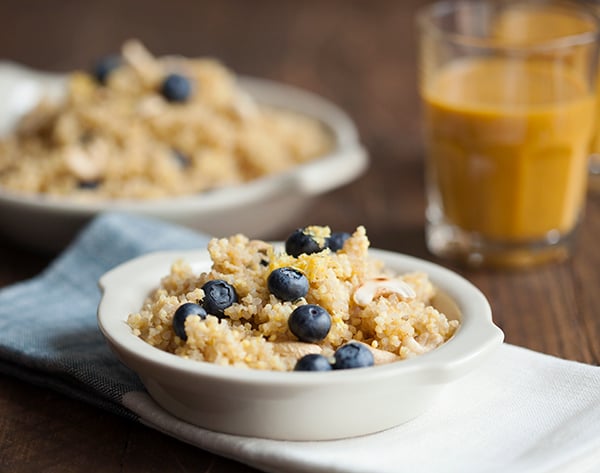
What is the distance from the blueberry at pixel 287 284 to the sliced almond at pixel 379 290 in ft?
0.27

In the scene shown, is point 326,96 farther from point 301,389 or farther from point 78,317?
point 301,389

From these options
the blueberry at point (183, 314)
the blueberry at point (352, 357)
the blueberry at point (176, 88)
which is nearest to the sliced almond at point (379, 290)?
the blueberry at point (352, 357)

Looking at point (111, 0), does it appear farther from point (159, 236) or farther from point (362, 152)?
point (159, 236)

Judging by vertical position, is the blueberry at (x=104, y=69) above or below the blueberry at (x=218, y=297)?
below

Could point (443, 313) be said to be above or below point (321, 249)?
below

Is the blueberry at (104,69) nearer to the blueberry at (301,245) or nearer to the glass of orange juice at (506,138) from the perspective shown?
the glass of orange juice at (506,138)

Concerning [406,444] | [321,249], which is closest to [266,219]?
[321,249]

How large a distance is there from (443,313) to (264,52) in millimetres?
2523

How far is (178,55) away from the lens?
3.87 m

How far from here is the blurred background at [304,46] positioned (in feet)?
9.20

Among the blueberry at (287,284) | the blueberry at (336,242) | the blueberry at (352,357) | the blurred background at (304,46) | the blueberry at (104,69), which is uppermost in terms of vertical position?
the blueberry at (287,284)

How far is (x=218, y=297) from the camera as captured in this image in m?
1.42

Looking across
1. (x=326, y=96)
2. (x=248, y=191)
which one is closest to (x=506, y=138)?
(x=248, y=191)

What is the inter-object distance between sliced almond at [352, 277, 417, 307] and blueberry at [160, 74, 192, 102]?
1.15 m
